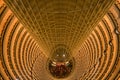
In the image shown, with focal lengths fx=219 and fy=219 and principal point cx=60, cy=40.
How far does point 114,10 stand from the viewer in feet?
46.5

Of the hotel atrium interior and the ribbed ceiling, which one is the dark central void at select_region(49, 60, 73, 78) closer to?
the hotel atrium interior

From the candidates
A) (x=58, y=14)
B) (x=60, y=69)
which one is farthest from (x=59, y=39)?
(x=60, y=69)

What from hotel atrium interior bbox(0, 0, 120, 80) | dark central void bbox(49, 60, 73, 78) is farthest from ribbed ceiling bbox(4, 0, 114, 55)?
dark central void bbox(49, 60, 73, 78)

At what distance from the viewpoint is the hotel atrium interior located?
25.5 feet

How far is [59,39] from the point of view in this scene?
12.7 metres

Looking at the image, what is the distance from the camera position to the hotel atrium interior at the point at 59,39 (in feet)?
25.5

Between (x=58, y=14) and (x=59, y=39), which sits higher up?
(x=59, y=39)

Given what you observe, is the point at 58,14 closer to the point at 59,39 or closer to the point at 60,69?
the point at 59,39

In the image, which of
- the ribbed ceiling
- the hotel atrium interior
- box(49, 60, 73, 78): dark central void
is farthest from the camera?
box(49, 60, 73, 78): dark central void

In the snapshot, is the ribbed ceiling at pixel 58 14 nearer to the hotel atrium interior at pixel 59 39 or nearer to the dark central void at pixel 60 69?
the hotel atrium interior at pixel 59 39

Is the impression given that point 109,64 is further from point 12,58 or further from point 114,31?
point 12,58

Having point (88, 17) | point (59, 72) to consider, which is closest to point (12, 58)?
point (59, 72)

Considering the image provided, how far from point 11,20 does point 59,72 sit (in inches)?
383

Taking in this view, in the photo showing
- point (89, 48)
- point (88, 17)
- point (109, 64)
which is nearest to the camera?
point (88, 17)
